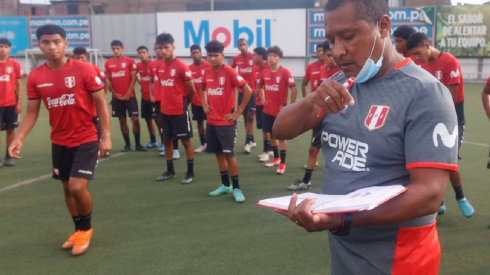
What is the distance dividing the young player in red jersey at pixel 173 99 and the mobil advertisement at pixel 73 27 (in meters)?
22.6

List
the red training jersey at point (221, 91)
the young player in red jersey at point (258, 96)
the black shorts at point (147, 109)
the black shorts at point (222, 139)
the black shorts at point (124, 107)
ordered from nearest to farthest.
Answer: the black shorts at point (222, 139) < the red training jersey at point (221, 91) < the young player in red jersey at point (258, 96) < the black shorts at point (124, 107) < the black shorts at point (147, 109)

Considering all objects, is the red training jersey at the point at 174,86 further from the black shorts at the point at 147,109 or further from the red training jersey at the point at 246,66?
the red training jersey at the point at 246,66

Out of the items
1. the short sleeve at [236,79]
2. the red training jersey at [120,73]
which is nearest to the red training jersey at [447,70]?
the short sleeve at [236,79]

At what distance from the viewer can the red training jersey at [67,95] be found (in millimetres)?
4969

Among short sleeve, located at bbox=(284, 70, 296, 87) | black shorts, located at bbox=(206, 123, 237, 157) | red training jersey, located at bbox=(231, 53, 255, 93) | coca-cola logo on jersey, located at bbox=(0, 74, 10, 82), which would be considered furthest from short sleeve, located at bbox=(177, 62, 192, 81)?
coca-cola logo on jersey, located at bbox=(0, 74, 10, 82)

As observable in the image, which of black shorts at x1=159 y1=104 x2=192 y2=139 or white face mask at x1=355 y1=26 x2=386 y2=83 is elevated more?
white face mask at x1=355 y1=26 x2=386 y2=83

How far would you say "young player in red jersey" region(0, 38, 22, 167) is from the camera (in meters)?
9.06

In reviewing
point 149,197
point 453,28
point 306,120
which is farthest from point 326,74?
point 453,28

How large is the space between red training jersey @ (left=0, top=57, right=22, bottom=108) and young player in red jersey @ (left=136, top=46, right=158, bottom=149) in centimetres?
267

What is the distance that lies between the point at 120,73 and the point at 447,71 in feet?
23.7

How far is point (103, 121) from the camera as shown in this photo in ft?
16.7

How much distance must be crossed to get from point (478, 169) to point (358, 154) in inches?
282

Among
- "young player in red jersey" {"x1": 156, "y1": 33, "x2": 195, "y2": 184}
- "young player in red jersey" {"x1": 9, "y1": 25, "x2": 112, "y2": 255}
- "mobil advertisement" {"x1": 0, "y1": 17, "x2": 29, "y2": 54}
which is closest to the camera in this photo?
"young player in red jersey" {"x1": 9, "y1": 25, "x2": 112, "y2": 255}

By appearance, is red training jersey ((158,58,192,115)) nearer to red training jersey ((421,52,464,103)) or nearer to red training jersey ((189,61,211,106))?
red training jersey ((189,61,211,106))
